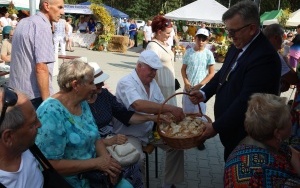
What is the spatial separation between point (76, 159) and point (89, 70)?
63 centimetres

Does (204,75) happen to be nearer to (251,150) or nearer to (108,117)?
(108,117)

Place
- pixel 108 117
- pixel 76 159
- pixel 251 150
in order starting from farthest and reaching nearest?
pixel 108 117, pixel 76 159, pixel 251 150

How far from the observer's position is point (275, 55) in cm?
275

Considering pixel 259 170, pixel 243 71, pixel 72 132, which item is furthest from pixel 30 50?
pixel 259 170

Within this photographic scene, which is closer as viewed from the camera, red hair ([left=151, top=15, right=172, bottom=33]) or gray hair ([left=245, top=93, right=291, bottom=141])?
gray hair ([left=245, top=93, right=291, bottom=141])

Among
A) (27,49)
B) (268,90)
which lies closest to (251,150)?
(268,90)

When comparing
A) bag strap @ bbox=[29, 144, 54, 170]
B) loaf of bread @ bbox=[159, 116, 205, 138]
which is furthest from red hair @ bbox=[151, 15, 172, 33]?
bag strap @ bbox=[29, 144, 54, 170]

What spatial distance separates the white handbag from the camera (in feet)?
8.95

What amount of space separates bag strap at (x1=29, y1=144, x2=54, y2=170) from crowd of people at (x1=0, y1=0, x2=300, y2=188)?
30 millimetres

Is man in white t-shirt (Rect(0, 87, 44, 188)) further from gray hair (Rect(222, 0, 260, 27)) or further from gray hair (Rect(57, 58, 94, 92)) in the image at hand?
gray hair (Rect(222, 0, 260, 27))

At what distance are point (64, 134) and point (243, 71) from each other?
143 cm

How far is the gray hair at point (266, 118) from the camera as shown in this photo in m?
2.06

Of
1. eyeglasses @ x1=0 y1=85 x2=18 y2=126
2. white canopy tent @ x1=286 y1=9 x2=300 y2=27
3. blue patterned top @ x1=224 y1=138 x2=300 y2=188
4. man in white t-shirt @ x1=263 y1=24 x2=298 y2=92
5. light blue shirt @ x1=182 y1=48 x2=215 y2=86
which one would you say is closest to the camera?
eyeglasses @ x1=0 y1=85 x2=18 y2=126

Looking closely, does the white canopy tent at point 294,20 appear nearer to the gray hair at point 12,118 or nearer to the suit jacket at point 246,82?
the suit jacket at point 246,82
